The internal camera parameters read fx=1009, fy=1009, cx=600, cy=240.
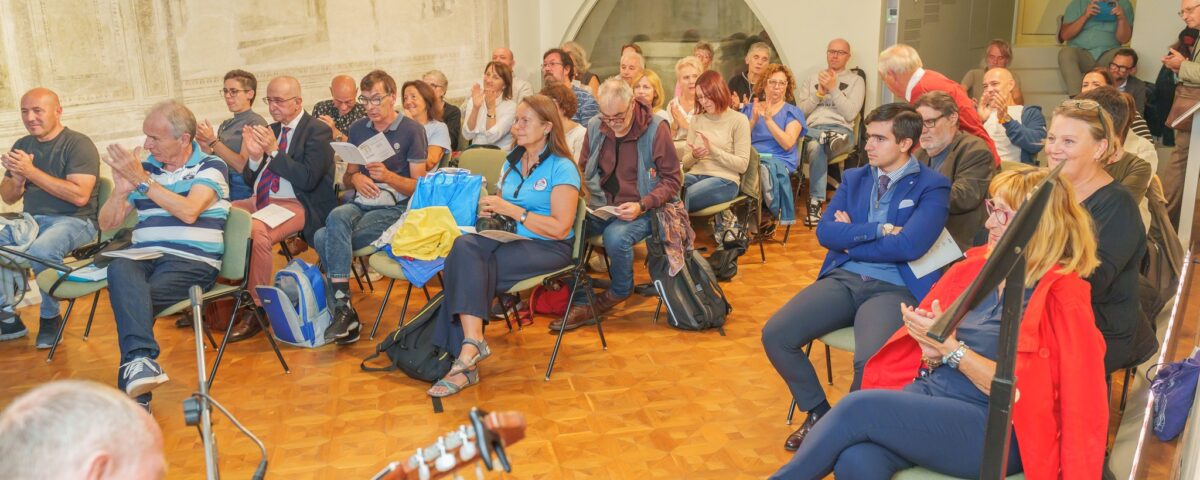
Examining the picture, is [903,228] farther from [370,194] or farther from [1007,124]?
[370,194]

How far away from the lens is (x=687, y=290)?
520 cm

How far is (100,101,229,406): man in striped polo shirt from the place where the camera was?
4301 millimetres

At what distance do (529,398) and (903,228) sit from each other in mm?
1747

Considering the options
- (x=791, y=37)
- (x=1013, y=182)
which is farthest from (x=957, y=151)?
(x=791, y=37)

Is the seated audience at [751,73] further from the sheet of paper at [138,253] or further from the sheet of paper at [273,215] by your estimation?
the sheet of paper at [138,253]

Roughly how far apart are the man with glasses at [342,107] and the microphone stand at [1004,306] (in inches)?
206

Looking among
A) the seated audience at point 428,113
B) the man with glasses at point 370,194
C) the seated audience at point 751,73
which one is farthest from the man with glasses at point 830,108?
the man with glasses at point 370,194

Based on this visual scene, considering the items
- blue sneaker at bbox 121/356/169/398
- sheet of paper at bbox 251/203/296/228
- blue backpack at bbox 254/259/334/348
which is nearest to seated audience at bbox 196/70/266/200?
sheet of paper at bbox 251/203/296/228

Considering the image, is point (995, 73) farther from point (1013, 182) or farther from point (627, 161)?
point (1013, 182)

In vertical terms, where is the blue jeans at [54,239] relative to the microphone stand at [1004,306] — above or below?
below

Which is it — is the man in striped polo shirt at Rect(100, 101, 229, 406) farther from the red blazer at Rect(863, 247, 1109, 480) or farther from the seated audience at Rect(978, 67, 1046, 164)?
the seated audience at Rect(978, 67, 1046, 164)

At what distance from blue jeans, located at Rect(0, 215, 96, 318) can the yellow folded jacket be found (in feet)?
6.04

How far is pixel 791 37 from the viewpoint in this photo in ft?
28.9

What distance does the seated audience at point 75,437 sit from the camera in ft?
5.08
